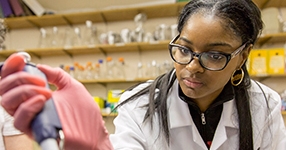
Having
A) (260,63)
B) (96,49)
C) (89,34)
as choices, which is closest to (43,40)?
(89,34)

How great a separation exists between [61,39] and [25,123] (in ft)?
8.52

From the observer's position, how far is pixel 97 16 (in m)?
2.84

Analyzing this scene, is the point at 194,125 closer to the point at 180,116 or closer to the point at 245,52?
the point at 180,116

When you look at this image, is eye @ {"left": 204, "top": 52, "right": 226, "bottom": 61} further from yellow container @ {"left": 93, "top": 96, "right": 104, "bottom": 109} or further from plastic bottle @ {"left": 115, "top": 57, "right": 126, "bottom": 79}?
plastic bottle @ {"left": 115, "top": 57, "right": 126, "bottom": 79}

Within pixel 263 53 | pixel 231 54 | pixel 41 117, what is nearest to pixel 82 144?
pixel 41 117

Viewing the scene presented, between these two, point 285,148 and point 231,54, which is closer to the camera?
point 231,54

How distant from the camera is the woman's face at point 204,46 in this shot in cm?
86

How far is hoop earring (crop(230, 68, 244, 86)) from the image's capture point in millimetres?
1066

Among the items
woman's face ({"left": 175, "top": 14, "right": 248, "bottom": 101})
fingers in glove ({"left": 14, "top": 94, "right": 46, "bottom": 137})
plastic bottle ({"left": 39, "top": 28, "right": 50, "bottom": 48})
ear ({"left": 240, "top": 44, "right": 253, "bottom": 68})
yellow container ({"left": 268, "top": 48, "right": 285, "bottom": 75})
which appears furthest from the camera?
plastic bottle ({"left": 39, "top": 28, "right": 50, "bottom": 48})

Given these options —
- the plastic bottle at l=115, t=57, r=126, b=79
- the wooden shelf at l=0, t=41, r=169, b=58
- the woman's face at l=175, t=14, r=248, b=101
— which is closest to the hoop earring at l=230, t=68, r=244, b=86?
the woman's face at l=175, t=14, r=248, b=101

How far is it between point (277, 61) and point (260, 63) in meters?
0.14

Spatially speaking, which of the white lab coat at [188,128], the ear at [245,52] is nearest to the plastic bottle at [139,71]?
the white lab coat at [188,128]

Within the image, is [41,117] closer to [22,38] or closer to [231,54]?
[231,54]

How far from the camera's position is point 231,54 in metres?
0.90
